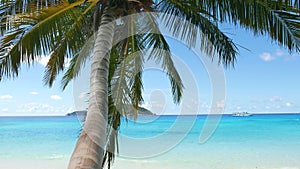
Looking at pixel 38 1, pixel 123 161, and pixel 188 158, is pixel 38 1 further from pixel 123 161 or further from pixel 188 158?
pixel 188 158

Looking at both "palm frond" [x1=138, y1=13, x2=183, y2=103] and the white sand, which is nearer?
"palm frond" [x1=138, y1=13, x2=183, y2=103]

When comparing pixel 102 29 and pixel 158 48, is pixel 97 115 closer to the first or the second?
pixel 102 29

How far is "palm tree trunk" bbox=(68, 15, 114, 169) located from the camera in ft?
9.91

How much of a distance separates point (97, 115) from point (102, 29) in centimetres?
96

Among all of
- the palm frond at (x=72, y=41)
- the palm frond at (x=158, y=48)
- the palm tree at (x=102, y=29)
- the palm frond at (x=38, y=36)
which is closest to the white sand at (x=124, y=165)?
the palm frond at (x=158, y=48)

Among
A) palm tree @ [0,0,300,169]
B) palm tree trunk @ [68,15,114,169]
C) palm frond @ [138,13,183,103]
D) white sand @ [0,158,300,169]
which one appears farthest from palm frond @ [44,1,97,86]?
white sand @ [0,158,300,169]

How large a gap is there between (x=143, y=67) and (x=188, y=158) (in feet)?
35.2

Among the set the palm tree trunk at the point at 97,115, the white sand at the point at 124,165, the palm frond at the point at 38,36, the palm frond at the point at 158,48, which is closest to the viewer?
the palm tree trunk at the point at 97,115

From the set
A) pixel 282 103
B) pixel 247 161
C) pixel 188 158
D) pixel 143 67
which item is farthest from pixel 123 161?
pixel 282 103

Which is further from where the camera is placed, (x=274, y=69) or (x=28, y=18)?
(x=274, y=69)

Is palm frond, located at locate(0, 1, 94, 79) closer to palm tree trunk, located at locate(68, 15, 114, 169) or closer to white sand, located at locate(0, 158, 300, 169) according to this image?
palm tree trunk, located at locate(68, 15, 114, 169)

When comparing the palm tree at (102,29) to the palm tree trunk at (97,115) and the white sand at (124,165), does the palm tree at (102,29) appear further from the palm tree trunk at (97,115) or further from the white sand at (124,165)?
the white sand at (124,165)

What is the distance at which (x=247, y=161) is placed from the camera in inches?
589

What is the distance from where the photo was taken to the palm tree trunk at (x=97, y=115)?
302cm
